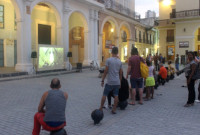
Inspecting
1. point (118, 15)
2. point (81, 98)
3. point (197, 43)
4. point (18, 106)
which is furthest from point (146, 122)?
point (197, 43)

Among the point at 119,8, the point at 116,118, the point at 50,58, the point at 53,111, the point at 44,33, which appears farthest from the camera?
the point at 119,8

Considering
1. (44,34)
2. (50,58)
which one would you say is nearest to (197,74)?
(50,58)

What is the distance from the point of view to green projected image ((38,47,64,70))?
607 inches

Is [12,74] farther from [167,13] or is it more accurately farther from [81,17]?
[167,13]

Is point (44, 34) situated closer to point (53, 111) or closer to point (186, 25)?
point (53, 111)

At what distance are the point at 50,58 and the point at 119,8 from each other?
43.9 feet

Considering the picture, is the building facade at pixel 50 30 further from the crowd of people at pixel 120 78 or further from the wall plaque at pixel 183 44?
the wall plaque at pixel 183 44

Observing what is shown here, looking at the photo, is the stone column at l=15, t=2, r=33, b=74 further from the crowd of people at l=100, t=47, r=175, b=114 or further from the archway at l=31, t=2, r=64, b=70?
the crowd of people at l=100, t=47, r=175, b=114

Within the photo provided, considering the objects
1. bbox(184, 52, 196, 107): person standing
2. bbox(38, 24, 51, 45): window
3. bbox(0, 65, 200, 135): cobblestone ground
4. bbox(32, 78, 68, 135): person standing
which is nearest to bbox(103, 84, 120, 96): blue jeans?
bbox(0, 65, 200, 135): cobblestone ground

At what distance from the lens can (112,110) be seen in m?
5.80

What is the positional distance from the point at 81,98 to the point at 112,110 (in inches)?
85.2

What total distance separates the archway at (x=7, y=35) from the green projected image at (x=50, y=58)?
3.66 meters

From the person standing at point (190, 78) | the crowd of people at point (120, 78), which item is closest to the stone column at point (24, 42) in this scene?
the crowd of people at point (120, 78)

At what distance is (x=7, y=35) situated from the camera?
59.5ft
